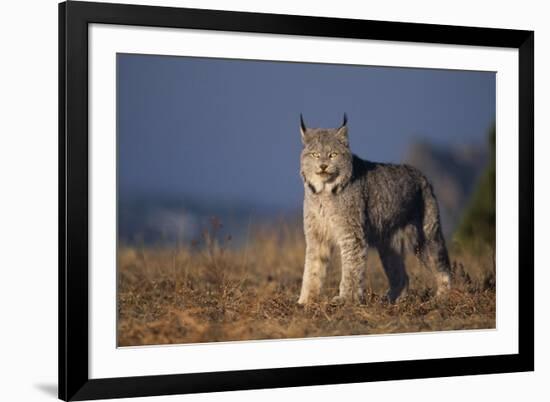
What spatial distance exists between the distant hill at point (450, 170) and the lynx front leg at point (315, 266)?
1.37 m

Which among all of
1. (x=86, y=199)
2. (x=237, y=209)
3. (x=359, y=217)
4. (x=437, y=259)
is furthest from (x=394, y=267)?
(x=86, y=199)

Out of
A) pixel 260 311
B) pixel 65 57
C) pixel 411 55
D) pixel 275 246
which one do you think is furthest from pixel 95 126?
pixel 275 246

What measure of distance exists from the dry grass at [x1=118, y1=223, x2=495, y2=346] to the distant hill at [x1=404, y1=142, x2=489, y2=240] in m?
0.51

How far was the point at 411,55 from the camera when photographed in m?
10.4

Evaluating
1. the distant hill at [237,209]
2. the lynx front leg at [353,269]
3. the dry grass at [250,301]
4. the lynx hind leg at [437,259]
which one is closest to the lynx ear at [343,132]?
the distant hill at [237,209]

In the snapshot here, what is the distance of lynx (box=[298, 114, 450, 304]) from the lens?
10.9 meters

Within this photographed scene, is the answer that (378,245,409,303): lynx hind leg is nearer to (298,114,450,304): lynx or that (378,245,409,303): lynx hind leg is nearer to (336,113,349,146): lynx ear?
(298,114,450,304): lynx

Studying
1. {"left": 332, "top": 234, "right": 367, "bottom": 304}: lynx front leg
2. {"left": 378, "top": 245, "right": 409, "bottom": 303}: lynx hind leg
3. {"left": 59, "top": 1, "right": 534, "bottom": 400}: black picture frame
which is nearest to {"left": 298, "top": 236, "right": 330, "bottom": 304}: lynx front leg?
{"left": 332, "top": 234, "right": 367, "bottom": 304}: lynx front leg

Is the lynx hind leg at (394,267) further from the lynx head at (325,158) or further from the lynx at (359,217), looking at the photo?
the lynx head at (325,158)

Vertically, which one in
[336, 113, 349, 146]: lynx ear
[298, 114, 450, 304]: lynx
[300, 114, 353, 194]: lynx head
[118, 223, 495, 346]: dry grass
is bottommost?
Result: [118, 223, 495, 346]: dry grass

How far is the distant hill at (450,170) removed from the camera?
37.3ft

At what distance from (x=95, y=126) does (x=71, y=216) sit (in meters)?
0.81

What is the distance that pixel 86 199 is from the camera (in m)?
8.97

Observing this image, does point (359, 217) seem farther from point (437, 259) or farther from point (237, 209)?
point (237, 209)
